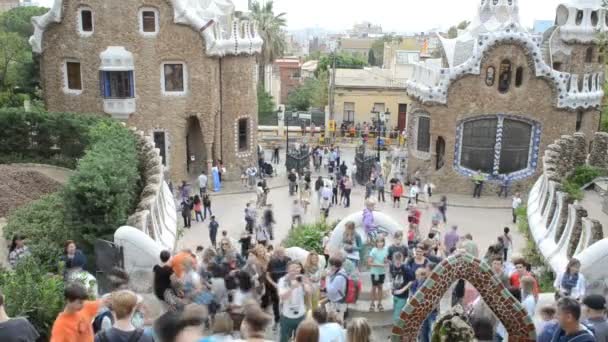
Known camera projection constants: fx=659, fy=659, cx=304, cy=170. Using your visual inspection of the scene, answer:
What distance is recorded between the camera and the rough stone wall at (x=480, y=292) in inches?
284

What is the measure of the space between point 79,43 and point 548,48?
19777 millimetres

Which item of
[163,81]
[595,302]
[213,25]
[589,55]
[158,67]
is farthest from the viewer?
[589,55]

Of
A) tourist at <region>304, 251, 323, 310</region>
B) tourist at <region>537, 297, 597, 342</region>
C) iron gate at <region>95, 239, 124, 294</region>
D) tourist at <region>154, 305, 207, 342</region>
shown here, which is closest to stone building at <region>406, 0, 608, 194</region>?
iron gate at <region>95, 239, 124, 294</region>

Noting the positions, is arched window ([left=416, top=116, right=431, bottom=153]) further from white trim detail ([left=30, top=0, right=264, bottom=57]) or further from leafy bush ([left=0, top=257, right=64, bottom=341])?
leafy bush ([left=0, top=257, right=64, bottom=341])

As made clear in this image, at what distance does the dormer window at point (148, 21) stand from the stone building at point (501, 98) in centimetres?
1100

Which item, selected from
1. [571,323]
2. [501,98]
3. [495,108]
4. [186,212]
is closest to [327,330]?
[571,323]

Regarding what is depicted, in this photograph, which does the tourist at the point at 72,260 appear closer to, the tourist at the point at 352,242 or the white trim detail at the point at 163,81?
the tourist at the point at 352,242

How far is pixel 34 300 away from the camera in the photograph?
335 inches

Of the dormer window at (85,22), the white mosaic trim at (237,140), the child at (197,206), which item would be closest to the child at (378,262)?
the child at (197,206)

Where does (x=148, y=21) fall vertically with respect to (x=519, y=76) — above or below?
above

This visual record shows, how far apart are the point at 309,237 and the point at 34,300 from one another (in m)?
7.04

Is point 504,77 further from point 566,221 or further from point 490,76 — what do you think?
point 566,221

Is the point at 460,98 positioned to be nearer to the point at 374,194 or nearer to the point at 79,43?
the point at 374,194

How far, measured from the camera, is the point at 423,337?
348 inches
